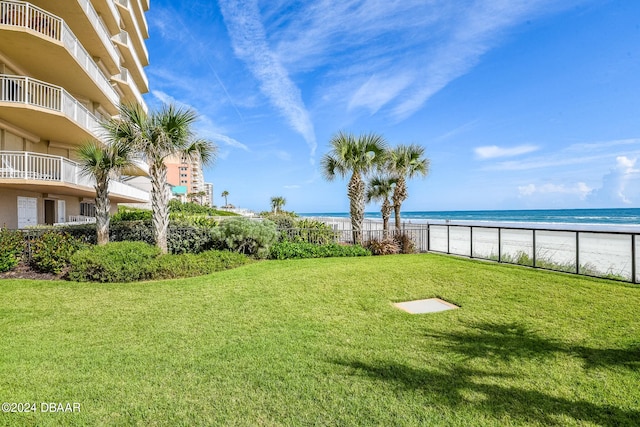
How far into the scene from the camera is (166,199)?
10891mm

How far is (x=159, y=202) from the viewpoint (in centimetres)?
1074

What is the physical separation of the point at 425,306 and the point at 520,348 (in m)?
2.19

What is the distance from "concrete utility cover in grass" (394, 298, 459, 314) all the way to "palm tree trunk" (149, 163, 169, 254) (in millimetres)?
8394

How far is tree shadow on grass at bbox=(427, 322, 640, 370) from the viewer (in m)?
3.93

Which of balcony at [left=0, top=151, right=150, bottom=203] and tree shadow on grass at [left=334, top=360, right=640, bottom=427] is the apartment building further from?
tree shadow on grass at [left=334, top=360, right=640, bottom=427]

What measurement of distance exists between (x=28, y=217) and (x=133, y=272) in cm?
996

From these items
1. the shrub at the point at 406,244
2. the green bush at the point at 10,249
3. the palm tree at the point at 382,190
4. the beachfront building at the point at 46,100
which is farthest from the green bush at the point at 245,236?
the palm tree at the point at 382,190

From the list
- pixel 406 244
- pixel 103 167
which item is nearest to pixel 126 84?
pixel 103 167

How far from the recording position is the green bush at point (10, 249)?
898 cm

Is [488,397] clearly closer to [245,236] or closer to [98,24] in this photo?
[245,236]

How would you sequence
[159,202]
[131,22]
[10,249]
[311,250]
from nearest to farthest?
[10,249], [159,202], [311,250], [131,22]

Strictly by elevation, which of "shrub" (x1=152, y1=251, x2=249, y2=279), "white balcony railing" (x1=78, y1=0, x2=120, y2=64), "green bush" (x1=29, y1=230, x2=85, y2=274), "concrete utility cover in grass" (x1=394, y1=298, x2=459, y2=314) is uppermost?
"white balcony railing" (x1=78, y1=0, x2=120, y2=64)

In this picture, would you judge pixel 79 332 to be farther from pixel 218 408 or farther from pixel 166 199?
pixel 166 199

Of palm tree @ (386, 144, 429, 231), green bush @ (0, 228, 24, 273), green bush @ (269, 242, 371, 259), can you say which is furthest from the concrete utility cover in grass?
green bush @ (0, 228, 24, 273)
